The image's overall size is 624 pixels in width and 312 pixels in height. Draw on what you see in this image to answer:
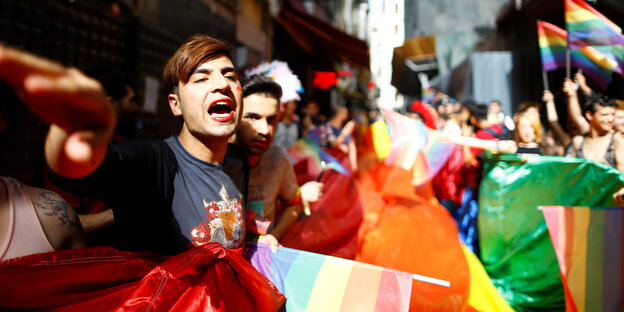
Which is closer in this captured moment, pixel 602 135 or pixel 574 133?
pixel 602 135

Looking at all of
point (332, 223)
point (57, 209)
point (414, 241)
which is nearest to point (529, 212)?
point (414, 241)

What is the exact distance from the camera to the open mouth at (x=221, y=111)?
1487 mm

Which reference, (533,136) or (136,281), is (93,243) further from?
(533,136)

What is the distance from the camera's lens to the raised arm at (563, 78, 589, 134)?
3.82 m

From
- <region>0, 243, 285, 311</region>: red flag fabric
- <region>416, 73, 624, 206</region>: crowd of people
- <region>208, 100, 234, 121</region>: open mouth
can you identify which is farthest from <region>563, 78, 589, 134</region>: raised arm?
<region>0, 243, 285, 311</region>: red flag fabric

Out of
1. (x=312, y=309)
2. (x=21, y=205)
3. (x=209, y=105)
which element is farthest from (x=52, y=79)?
(x=312, y=309)

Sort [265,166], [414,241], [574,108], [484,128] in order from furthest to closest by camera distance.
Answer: [484,128], [574,108], [414,241], [265,166]

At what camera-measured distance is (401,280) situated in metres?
1.45

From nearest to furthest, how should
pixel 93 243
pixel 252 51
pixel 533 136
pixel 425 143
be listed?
pixel 93 243 → pixel 533 136 → pixel 425 143 → pixel 252 51

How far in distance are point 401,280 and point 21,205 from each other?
4.75ft

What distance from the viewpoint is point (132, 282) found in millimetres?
1209

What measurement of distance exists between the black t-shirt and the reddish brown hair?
279 mm

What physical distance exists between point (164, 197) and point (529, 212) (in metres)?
3.18

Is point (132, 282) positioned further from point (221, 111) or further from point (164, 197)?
point (221, 111)
